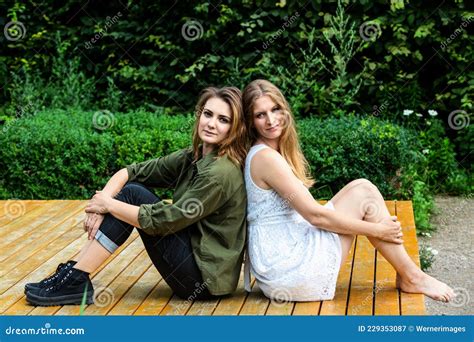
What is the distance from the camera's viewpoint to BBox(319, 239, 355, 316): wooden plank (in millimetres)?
3504

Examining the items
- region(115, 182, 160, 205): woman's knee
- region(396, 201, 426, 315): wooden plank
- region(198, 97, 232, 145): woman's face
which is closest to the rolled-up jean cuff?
region(115, 182, 160, 205): woman's knee

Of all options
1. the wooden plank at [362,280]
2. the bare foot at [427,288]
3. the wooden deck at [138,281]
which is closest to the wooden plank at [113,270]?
the wooden deck at [138,281]

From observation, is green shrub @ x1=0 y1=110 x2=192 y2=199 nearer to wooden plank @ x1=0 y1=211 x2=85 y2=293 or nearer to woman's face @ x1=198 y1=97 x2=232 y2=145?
wooden plank @ x1=0 y1=211 x2=85 y2=293

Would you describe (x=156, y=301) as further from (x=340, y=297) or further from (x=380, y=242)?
(x=380, y=242)

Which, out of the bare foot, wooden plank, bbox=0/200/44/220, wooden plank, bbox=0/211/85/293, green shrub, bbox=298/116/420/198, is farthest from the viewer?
green shrub, bbox=298/116/420/198

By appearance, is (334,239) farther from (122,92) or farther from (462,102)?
(122,92)

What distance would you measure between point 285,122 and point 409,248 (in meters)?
1.19

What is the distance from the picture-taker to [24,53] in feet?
26.1

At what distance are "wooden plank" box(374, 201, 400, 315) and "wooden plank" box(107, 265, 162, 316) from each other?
0.97 meters

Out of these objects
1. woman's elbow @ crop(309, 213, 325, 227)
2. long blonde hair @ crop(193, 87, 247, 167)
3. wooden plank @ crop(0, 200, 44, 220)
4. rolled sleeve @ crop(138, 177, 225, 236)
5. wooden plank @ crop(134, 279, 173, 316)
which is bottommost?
wooden plank @ crop(0, 200, 44, 220)

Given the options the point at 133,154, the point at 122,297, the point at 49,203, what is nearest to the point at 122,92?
the point at 133,154

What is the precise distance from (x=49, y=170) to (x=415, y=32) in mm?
3001

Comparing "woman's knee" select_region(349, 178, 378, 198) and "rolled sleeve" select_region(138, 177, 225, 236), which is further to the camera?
"woman's knee" select_region(349, 178, 378, 198)

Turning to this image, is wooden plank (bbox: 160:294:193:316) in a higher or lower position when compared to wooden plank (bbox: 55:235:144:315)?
higher
